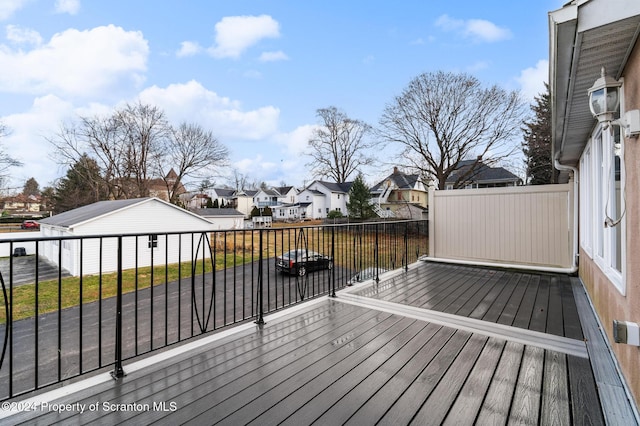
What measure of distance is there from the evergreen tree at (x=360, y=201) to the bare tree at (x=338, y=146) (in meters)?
3.14

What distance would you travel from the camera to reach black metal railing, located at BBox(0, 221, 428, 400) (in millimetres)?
1906

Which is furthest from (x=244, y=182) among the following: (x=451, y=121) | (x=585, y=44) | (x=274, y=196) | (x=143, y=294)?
(x=585, y=44)

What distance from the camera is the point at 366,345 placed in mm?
2330

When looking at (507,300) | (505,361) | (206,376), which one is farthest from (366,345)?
(507,300)

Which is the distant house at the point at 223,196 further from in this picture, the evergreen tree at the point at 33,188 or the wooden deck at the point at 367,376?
the wooden deck at the point at 367,376

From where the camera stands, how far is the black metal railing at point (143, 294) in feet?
6.25

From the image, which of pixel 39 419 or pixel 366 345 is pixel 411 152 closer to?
pixel 366 345

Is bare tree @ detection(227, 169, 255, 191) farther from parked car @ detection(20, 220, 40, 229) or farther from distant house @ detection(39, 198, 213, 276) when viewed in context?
distant house @ detection(39, 198, 213, 276)

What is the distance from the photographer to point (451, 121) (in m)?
14.1

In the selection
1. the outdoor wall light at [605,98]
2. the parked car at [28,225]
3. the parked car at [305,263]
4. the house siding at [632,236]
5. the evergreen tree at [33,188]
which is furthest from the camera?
→ the evergreen tree at [33,188]

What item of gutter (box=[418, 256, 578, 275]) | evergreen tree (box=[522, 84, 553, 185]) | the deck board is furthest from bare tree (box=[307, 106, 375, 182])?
the deck board

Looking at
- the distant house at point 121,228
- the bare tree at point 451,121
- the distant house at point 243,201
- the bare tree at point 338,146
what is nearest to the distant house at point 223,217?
the bare tree at point 338,146

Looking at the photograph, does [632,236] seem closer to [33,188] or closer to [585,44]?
[585,44]

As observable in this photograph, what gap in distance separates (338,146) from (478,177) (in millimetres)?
11447
